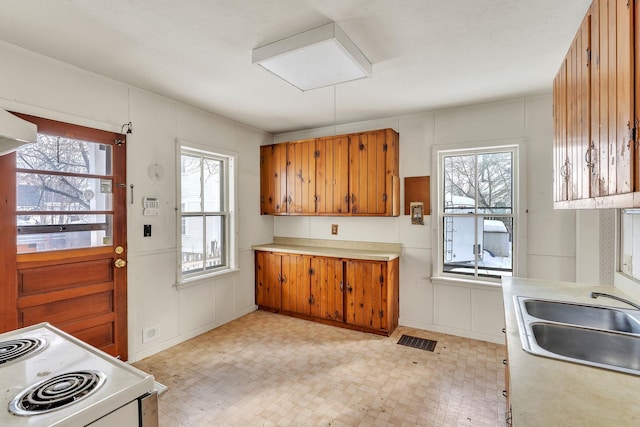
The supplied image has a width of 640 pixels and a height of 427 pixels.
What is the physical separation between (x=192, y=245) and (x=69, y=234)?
125cm

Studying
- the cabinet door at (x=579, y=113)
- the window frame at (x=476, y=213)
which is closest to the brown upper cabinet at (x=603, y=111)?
the cabinet door at (x=579, y=113)

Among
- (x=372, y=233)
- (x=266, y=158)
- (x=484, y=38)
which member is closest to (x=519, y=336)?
(x=484, y=38)

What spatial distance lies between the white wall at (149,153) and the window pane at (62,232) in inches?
9.3

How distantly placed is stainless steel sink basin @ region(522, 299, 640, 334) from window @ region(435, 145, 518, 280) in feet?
5.12

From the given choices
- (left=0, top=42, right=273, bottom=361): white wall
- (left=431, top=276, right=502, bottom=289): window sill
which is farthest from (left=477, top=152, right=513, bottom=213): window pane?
(left=0, top=42, right=273, bottom=361): white wall

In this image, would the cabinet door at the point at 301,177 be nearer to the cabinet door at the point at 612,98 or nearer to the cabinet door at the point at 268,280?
the cabinet door at the point at 268,280

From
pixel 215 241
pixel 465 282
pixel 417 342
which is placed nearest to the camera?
pixel 417 342

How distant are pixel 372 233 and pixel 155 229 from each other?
2.61m

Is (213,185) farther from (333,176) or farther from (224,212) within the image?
(333,176)

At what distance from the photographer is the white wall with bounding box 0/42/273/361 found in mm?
2326

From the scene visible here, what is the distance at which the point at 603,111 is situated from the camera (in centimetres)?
113

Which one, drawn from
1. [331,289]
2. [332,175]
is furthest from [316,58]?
[331,289]

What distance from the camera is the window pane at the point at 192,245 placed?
3.50m

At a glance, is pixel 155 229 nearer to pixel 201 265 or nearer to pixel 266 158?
pixel 201 265
